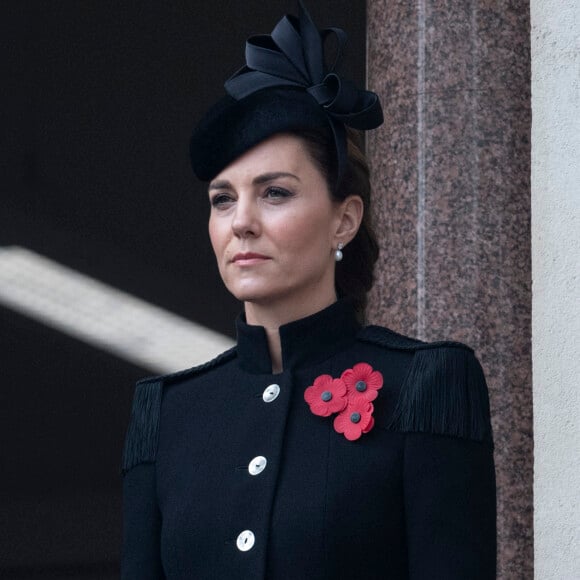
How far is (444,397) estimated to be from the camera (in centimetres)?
231

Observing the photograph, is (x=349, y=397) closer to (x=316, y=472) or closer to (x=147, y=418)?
(x=316, y=472)

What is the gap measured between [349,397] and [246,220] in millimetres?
365

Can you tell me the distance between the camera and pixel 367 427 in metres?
2.34

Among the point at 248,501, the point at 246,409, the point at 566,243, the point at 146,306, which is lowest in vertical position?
the point at 248,501

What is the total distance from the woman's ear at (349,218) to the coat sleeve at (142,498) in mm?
490

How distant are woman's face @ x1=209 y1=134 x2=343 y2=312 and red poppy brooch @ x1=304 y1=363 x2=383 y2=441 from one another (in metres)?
0.14

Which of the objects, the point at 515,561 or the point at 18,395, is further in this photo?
the point at 18,395

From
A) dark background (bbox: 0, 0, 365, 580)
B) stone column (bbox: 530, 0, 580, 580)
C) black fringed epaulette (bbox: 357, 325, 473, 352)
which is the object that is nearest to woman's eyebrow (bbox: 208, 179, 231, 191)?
black fringed epaulette (bbox: 357, 325, 473, 352)

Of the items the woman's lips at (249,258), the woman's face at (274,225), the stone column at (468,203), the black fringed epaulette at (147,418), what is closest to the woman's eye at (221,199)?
the woman's face at (274,225)

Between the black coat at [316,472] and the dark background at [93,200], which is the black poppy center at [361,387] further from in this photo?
the dark background at [93,200]

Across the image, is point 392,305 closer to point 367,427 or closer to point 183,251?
point 367,427

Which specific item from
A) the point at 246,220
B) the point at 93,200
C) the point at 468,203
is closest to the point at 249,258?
the point at 246,220

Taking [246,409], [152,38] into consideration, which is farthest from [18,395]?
[246,409]

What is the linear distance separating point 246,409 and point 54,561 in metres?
8.14
